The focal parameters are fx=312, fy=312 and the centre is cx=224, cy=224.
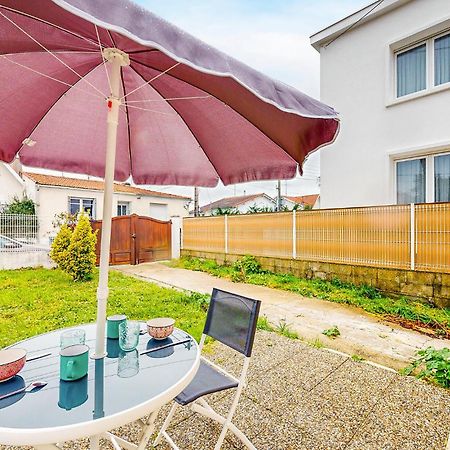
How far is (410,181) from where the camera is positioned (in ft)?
23.6

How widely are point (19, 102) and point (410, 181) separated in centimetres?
756

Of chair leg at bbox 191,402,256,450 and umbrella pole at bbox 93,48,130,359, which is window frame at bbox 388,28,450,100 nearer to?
umbrella pole at bbox 93,48,130,359

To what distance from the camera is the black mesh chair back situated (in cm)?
208

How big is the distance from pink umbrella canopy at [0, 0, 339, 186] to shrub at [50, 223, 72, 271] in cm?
561

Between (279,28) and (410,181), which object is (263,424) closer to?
(410,181)

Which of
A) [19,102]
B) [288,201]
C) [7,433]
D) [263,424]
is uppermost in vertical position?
[288,201]

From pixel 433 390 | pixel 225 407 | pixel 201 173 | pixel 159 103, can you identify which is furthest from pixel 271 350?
pixel 159 103

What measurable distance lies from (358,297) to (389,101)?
4646mm

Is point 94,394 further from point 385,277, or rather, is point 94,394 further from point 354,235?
point 354,235

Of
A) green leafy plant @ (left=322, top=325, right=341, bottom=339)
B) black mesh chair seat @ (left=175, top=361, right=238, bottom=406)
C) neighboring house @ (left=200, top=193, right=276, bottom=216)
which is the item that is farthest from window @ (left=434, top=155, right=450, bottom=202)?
neighboring house @ (left=200, top=193, right=276, bottom=216)

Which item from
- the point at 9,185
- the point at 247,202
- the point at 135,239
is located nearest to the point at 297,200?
the point at 247,202

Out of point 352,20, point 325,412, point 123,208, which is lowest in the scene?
point 325,412

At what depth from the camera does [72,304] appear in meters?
6.00

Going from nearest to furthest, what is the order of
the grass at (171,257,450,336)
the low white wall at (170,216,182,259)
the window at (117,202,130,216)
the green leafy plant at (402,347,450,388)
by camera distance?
the green leafy plant at (402,347,450,388)
the grass at (171,257,450,336)
the low white wall at (170,216,182,259)
the window at (117,202,130,216)
